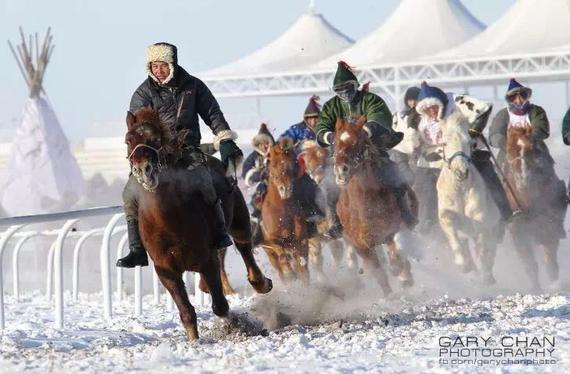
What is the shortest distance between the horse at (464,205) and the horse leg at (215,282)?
6677 mm

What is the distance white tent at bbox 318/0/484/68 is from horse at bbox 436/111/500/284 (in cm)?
3594

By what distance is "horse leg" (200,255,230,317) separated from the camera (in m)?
11.1

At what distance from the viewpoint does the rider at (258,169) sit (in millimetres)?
18562

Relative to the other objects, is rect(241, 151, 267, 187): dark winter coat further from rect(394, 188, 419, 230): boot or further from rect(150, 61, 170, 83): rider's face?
rect(150, 61, 170, 83): rider's face

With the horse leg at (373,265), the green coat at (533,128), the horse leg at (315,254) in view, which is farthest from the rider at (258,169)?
the horse leg at (373,265)

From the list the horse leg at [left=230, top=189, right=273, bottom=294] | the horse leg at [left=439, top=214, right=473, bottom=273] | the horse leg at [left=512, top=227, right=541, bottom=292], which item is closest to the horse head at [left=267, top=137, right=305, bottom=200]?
the horse leg at [left=439, top=214, right=473, bottom=273]

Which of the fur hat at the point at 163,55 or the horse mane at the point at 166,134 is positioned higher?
the fur hat at the point at 163,55

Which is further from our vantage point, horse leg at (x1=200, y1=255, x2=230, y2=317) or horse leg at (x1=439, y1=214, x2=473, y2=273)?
horse leg at (x1=439, y1=214, x2=473, y2=273)

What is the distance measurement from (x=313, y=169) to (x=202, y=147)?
689 cm

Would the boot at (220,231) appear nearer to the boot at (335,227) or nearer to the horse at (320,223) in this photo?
the boot at (335,227)

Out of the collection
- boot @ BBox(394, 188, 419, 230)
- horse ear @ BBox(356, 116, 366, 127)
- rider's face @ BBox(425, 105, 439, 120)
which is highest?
rider's face @ BBox(425, 105, 439, 120)

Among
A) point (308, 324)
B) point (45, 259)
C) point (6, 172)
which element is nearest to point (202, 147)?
point (308, 324)

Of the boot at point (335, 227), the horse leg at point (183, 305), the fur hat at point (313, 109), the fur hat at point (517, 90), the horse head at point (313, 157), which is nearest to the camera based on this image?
the horse leg at point (183, 305)

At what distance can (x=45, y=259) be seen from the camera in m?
25.6
